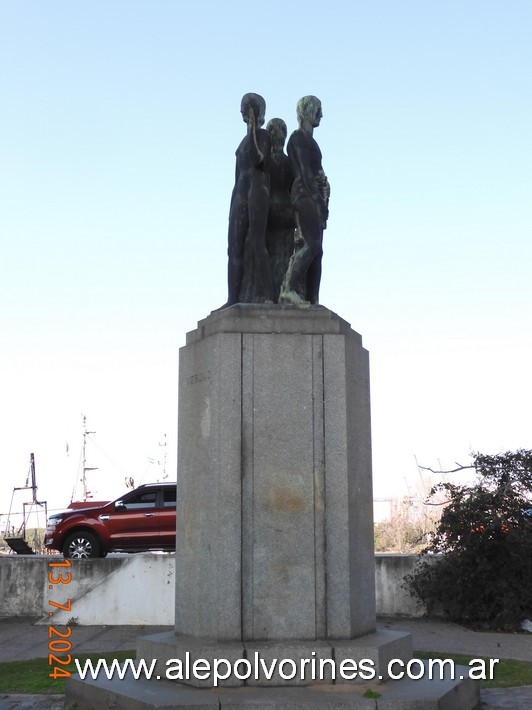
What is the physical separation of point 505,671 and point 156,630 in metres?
6.24

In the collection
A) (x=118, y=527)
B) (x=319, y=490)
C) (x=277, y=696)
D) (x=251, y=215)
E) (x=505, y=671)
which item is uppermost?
(x=251, y=215)

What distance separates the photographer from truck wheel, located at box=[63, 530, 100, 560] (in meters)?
15.8

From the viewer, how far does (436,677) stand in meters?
6.30

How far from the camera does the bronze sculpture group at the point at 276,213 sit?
25.4 ft

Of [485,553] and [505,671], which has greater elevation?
[485,553]

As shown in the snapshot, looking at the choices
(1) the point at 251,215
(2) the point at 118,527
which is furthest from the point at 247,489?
(2) the point at 118,527

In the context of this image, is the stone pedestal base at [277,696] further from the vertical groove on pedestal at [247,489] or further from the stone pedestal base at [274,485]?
the vertical groove on pedestal at [247,489]

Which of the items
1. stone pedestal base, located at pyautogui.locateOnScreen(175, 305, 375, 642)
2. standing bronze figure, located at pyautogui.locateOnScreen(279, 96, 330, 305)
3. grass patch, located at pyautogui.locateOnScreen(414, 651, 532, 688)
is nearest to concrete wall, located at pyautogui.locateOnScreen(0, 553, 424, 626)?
grass patch, located at pyautogui.locateOnScreen(414, 651, 532, 688)

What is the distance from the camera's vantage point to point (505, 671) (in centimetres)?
838

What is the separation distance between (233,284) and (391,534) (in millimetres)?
18030

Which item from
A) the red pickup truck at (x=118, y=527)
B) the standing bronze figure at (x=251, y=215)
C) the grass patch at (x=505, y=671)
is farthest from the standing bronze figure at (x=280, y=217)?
the red pickup truck at (x=118, y=527)

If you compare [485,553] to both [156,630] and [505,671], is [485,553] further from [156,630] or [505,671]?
[156,630]

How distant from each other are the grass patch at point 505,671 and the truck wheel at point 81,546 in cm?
826

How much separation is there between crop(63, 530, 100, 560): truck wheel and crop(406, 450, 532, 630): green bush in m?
6.53
